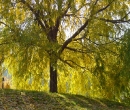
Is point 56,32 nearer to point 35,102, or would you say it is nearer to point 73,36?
point 73,36

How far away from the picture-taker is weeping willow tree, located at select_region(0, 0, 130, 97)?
346 inches

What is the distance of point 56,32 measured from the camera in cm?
1034

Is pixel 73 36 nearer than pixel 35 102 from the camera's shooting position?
No

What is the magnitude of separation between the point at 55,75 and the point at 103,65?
2.14m

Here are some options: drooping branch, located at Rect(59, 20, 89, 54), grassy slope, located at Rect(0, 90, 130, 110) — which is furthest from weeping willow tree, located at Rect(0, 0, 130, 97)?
grassy slope, located at Rect(0, 90, 130, 110)

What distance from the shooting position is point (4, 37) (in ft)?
29.1

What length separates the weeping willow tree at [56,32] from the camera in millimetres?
8781

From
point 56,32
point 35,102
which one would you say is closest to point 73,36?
point 56,32

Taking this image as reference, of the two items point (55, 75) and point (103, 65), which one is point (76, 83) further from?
point (103, 65)

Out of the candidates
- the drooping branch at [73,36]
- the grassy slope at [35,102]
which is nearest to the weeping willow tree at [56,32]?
the drooping branch at [73,36]

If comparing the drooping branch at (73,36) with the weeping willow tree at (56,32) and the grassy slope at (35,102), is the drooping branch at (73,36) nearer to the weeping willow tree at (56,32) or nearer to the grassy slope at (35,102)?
the weeping willow tree at (56,32)

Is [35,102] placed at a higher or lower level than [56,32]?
lower

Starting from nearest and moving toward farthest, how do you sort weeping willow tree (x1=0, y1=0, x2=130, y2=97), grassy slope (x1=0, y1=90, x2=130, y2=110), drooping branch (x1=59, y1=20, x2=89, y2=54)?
grassy slope (x1=0, y1=90, x2=130, y2=110), weeping willow tree (x1=0, y1=0, x2=130, y2=97), drooping branch (x1=59, y1=20, x2=89, y2=54)

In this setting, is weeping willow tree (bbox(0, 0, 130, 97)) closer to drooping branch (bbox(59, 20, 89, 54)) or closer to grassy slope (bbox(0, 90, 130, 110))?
drooping branch (bbox(59, 20, 89, 54))
